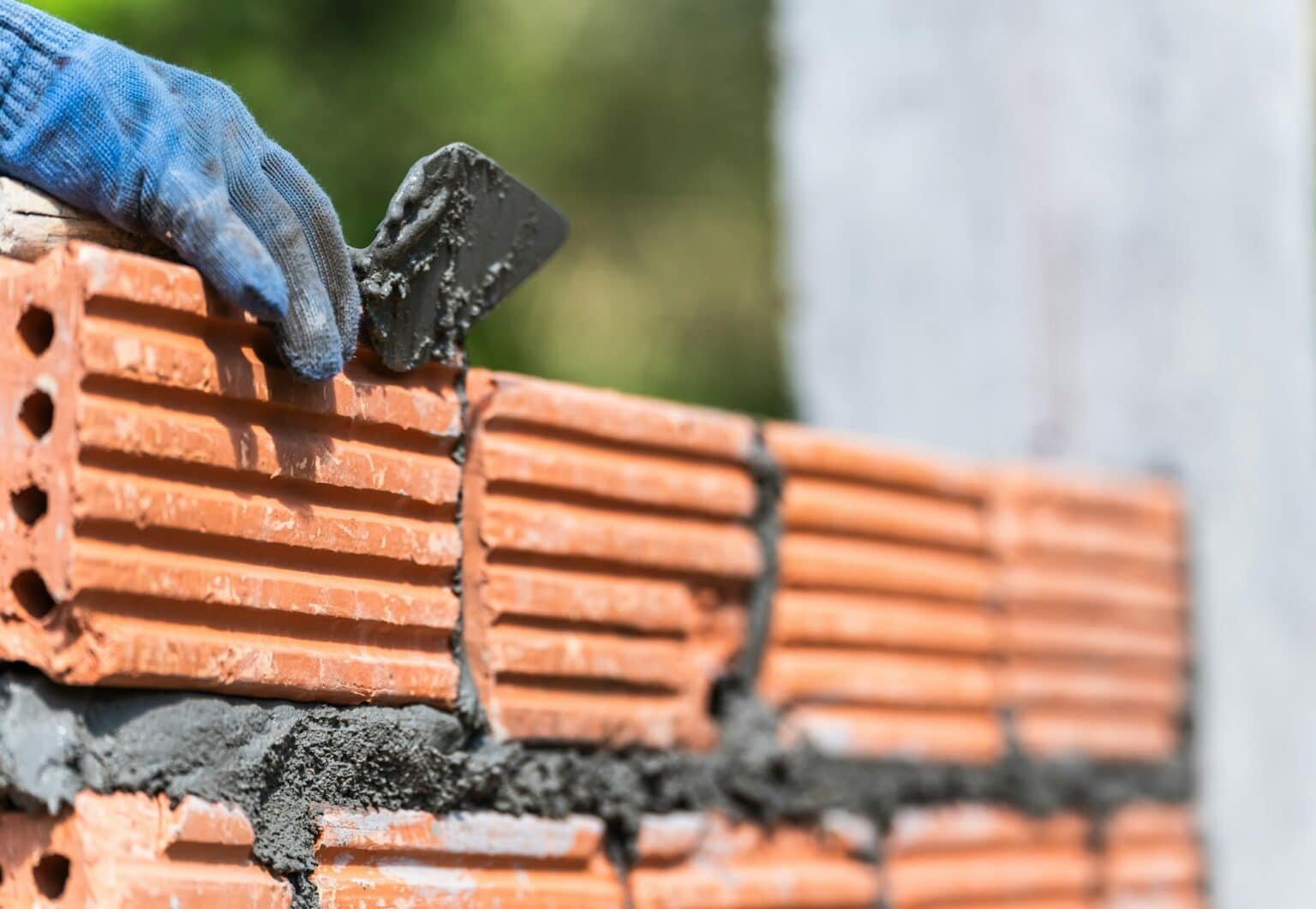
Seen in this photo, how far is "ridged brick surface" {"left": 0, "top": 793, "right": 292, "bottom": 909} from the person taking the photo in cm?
124

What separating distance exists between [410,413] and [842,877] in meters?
0.81

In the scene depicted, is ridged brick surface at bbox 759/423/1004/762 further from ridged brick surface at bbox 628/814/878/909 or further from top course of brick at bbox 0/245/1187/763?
ridged brick surface at bbox 628/814/878/909

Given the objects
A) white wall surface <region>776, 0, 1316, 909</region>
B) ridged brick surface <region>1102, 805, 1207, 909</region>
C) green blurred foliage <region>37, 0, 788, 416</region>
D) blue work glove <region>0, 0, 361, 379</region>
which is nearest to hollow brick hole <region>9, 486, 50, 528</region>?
blue work glove <region>0, 0, 361, 379</region>

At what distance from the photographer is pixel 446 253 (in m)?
1.54

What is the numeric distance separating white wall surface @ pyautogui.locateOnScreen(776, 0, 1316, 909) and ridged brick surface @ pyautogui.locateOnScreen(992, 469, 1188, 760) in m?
0.08

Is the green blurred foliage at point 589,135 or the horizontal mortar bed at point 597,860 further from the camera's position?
the green blurred foliage at point 589,135

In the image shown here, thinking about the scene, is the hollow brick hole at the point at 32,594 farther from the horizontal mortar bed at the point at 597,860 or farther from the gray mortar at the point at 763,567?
the gray mortar at the point at 763,567

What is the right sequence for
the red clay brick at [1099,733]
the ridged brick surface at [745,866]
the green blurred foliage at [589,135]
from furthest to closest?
the green blurred foliage at [589,135] < the red clay brick at [1099,733] < the ridged brick surface at [745,866]

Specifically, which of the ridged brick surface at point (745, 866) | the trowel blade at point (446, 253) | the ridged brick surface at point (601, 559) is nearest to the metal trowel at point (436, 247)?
the trowel blade at point (446, 253)

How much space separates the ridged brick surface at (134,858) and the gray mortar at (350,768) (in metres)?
0.02

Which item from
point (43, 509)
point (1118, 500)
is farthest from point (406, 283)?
point (1118, 500)

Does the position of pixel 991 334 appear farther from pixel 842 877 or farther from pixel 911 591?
pixel 842 877

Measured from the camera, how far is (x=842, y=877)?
1.92m

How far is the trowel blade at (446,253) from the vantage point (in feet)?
4.84
